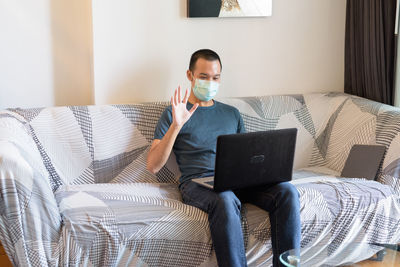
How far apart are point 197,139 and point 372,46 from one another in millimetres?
1245

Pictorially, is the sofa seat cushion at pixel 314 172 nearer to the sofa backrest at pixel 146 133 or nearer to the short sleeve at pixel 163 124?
the sofa backrest at pixel 146 133

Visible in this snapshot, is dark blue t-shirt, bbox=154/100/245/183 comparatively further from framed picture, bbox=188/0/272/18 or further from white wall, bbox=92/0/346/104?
framed picture, bbox=188/0/272/18

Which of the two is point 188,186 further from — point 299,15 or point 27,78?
→ point 299,15

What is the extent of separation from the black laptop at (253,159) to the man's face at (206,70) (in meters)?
0.53

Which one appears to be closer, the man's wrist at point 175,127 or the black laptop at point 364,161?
the man's wrist at point 175,127

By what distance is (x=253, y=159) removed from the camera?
7.32 ft

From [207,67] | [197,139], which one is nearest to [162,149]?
[197,139]

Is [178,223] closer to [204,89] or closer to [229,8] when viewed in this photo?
[204,89]

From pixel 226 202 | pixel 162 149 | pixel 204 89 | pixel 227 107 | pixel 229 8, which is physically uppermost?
pixel 229 8

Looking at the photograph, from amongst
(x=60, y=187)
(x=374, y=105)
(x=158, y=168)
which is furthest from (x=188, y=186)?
(x=374, y=105)

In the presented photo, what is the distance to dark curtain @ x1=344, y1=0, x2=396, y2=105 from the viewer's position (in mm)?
3137

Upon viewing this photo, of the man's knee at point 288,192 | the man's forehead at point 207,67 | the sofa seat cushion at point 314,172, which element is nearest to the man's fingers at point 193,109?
the man's forehead at point 207,67

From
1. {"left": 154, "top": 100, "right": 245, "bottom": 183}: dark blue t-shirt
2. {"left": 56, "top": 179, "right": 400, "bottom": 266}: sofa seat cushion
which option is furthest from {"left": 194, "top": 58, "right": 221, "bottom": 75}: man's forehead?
{"left": 56, "top": 179, "right": 400, "bottom": 266}: sofa seat cushion

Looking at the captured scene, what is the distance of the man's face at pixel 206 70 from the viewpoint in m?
2.64
